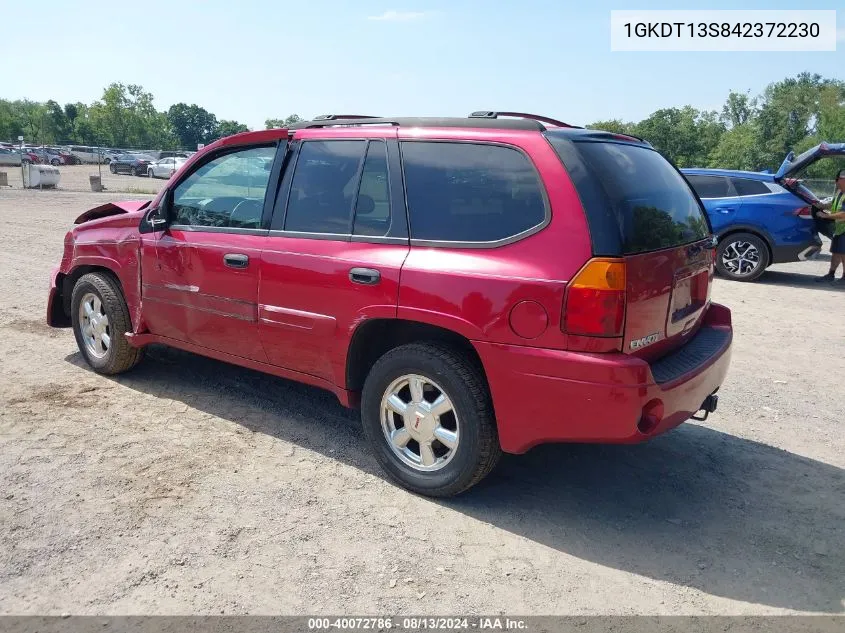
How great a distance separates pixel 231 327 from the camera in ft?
14.5

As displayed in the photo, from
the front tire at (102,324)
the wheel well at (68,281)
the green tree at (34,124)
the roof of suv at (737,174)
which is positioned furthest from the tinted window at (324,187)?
the green tree at (34,124)

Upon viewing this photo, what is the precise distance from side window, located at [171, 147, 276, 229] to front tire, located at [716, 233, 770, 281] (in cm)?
864

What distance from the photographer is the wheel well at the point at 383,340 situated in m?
3.58

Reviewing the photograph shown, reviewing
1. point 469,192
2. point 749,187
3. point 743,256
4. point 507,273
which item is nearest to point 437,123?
point 469,192

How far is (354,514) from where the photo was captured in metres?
3.52

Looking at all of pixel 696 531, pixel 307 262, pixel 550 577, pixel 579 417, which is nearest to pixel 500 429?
pixel 579 417

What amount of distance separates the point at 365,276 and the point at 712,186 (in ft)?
31.5

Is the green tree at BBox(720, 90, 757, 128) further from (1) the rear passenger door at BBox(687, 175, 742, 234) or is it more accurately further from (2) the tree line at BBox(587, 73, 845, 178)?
(1) the rear passenger door at BBox(687, 175, 742, 234)

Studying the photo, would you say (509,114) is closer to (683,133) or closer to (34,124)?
(683,133)

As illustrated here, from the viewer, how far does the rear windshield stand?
3141 millimetres

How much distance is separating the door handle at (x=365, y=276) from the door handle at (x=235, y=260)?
85cm

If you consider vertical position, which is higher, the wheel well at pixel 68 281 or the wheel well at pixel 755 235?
the wheel well at pixel 68 281

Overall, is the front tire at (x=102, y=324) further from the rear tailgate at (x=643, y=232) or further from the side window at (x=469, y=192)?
the rear tailgate at (x=643, y=232)

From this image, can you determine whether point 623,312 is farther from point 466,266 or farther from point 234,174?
point 234,174
